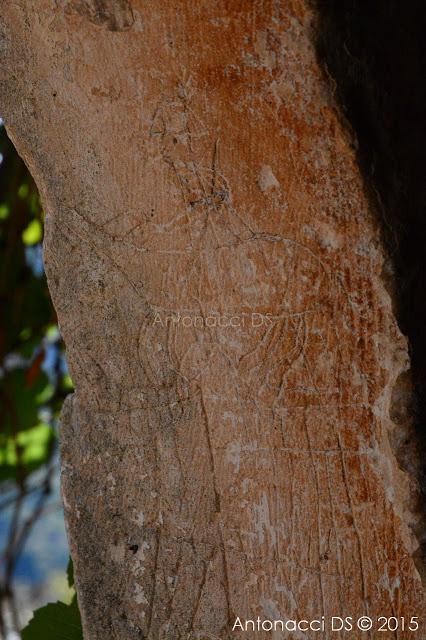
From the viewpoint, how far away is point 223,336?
1.28 metres

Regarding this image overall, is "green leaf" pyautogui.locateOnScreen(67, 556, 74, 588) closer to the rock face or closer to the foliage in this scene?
the rock face

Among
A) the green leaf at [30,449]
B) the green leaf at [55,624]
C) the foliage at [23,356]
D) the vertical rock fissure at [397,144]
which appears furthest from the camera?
the green leaf at [30,449]

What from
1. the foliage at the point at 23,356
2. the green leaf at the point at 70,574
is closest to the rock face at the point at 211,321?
the green leaf at the point at 70,574

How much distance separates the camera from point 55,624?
147 cm

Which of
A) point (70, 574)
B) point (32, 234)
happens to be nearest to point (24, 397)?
point (32, 234)

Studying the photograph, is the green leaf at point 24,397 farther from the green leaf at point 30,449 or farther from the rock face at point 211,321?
the rock face at point 211,321

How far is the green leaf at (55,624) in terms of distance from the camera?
1437 mm

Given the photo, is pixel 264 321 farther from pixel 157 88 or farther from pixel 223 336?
pixel 157 88

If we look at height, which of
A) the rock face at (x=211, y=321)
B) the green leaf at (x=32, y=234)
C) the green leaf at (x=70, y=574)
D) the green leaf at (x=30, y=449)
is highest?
the green leaf at (x=32, y=234)

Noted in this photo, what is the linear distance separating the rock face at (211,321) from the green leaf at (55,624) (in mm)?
84

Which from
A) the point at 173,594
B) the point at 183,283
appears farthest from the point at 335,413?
the point at 173,594

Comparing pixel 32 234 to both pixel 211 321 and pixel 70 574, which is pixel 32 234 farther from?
pixel 211 321

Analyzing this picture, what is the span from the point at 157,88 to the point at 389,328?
1.47 feet

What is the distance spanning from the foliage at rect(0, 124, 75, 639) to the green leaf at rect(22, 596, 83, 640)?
69 centimetres
